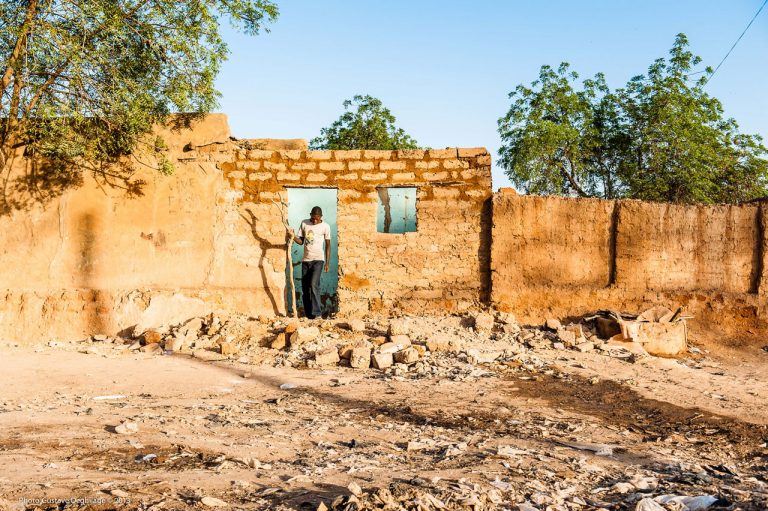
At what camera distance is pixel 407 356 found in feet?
23.3

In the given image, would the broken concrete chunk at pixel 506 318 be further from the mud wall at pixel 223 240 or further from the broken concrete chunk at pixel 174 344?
the broken concrete chunk at pixel 174 344

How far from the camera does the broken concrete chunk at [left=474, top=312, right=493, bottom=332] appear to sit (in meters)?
8.16

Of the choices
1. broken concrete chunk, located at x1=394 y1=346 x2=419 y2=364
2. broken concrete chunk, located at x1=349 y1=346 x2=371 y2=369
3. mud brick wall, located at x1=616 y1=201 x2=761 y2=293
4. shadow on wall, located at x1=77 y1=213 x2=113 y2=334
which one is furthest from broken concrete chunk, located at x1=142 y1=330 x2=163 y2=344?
mud brick wall, located at x1=616 y1=201 x2=761 y2=293

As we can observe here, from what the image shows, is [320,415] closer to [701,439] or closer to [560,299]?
[701,439]

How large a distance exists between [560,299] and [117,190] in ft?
20.0

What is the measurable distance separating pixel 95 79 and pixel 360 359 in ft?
16.4

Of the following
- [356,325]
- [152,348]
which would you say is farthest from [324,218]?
[152,348]

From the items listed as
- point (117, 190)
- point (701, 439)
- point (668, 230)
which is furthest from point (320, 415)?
point (668, 230)

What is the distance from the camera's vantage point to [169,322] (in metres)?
8.78

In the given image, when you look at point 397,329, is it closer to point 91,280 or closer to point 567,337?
point 567,337

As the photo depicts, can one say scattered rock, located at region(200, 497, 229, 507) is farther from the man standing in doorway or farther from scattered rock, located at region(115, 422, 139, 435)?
the man standing in doorway

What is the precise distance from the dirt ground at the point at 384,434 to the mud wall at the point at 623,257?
124 centimetres

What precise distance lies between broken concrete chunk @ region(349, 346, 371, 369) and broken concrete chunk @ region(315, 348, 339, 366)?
201 mm

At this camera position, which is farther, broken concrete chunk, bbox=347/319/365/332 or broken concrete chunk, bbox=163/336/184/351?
broken concrete chunk, bbox=347/319/365/332
